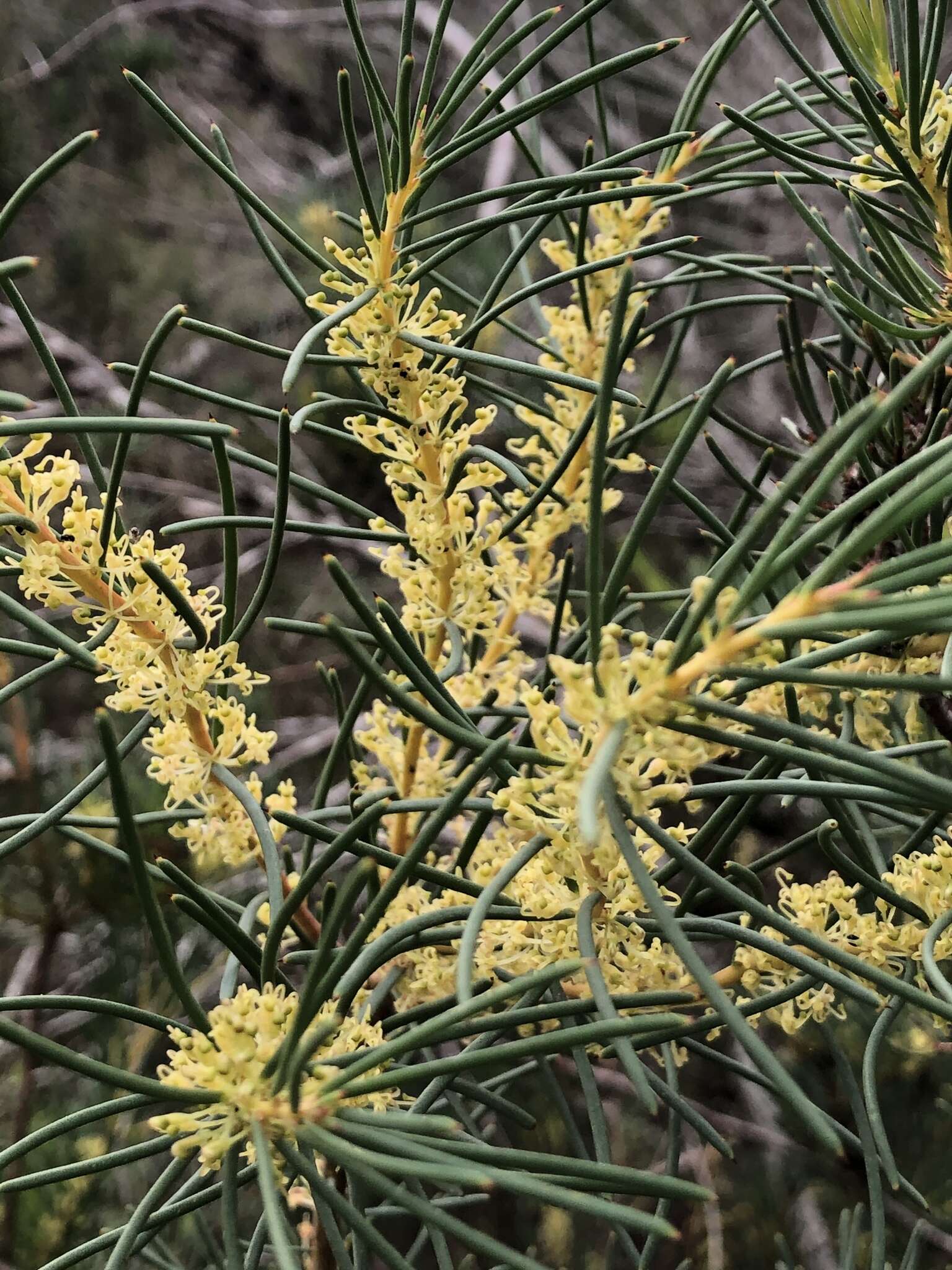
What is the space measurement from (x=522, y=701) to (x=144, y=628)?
12 cm

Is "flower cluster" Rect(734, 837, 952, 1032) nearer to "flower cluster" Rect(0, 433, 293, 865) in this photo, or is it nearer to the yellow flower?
the yellow flower

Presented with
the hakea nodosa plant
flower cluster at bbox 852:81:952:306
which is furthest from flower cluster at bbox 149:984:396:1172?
flower cluster at bbox 852:81:952:306

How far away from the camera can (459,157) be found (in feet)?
0.94

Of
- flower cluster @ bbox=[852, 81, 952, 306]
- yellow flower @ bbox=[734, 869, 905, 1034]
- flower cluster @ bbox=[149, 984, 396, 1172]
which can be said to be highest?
flower cluster @ bbox=[852, 81, 952, 306]

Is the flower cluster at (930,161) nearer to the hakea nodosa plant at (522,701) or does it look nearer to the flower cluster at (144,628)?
the hakea nodosa plant at (522,701)

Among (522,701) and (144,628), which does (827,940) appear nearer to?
(522,701)

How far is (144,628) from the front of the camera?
282mm

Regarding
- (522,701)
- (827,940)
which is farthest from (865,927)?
(522,701)

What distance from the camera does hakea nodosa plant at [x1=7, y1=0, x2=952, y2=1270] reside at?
19 centimetres

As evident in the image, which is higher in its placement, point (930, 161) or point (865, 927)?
point (930, 161)

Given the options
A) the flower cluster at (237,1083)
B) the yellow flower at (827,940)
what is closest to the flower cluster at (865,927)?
the yellow flower at (827,940)

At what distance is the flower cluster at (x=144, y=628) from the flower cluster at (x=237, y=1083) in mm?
100

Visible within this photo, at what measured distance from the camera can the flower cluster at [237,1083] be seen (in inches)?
7.8

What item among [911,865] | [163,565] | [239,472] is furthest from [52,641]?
[239,472]
